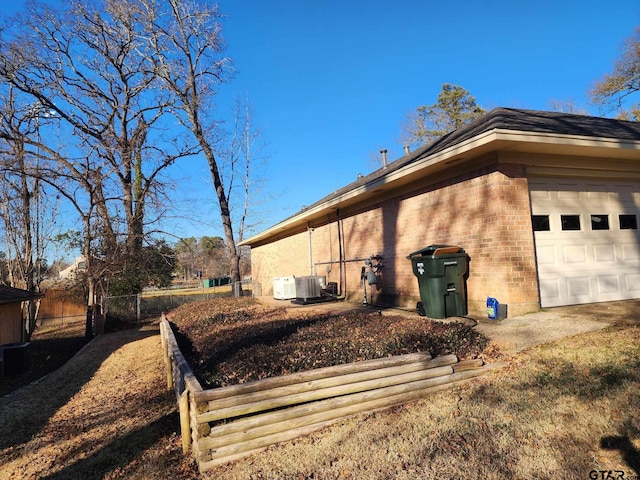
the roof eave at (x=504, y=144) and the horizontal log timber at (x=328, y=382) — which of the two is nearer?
the horizontal log timber at (x=328, y=382)

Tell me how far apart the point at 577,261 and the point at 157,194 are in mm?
14434

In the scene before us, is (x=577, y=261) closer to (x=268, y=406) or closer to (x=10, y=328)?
(x=268, y=406)

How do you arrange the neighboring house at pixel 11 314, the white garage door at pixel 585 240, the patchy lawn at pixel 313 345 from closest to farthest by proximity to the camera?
the patchy lawn at pixel 313 345 → the white garage door at pixel 585 240 → the neighboring house at pixel 11 314

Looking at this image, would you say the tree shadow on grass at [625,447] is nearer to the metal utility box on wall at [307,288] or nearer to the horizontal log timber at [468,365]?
the horizontal log timber at [468,365]

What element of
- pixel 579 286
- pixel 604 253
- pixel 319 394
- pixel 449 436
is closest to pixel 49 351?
pixel 319 394

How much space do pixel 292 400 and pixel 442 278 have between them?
13.5 feet

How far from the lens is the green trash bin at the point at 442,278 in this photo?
22.2 feet

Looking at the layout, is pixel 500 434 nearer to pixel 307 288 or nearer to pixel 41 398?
pixel 41 398

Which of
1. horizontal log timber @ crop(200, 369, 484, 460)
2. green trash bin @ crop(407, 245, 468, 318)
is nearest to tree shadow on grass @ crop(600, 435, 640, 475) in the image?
horizontal log timber @ crop(200, 369, 484, 460)

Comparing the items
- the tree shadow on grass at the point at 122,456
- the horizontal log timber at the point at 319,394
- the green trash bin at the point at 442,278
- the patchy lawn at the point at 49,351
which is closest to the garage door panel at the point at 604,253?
the green trash bin at the point at 442,278

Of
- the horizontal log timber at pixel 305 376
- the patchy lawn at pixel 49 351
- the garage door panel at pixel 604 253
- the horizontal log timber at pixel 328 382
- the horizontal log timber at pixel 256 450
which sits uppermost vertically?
the garage door panel at pixel 604 253

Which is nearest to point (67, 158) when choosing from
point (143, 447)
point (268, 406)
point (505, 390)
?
point (143, 447)

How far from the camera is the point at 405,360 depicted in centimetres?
421

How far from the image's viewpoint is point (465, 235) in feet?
23.9
